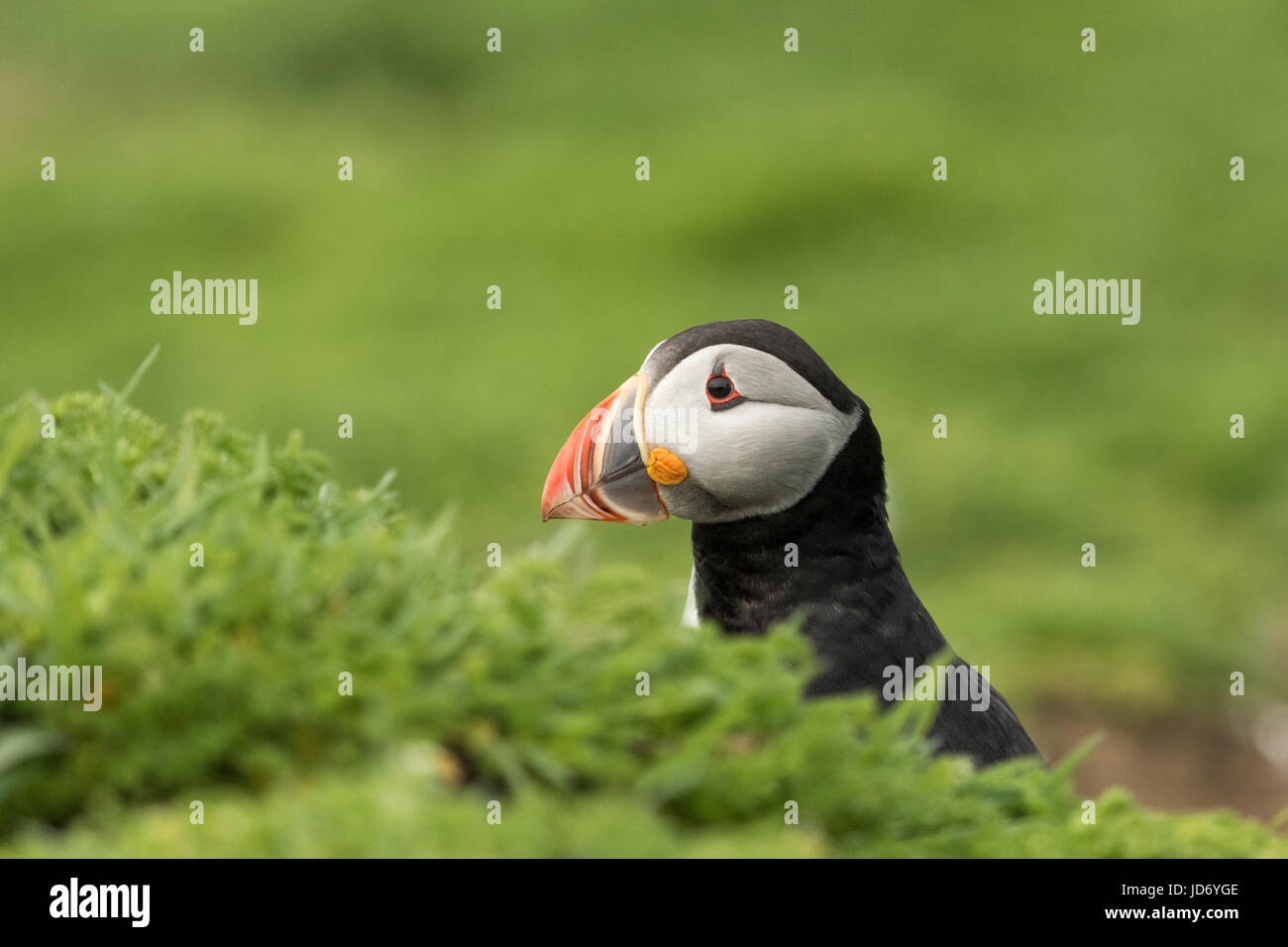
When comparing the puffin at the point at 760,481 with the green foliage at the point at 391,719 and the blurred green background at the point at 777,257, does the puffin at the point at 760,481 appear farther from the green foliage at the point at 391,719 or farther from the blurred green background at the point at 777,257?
the blurred green background at the point at 777,257

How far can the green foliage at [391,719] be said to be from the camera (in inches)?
91.4

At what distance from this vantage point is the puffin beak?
4793 mm

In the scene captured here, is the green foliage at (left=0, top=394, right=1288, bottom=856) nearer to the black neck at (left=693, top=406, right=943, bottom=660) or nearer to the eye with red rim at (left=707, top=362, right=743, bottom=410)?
the black neck at (left=693, top=406, right=943, bottom=660)

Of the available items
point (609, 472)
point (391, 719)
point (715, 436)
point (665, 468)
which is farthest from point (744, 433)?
point (391, 719)

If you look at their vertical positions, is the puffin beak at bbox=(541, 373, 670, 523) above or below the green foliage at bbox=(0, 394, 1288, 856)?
above

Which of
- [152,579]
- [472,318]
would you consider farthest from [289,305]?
[152,579]

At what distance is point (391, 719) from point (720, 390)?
8.34 ft

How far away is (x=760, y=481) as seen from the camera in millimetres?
4734

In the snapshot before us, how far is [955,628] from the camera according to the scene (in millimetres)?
10047

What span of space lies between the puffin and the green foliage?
1.79 meters

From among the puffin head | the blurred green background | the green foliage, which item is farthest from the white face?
the blurred green background

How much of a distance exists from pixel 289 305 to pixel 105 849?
13.6 meters

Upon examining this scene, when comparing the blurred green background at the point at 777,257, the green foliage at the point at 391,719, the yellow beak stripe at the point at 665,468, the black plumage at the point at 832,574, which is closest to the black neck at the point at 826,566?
the black plumage at the point at 832,574
